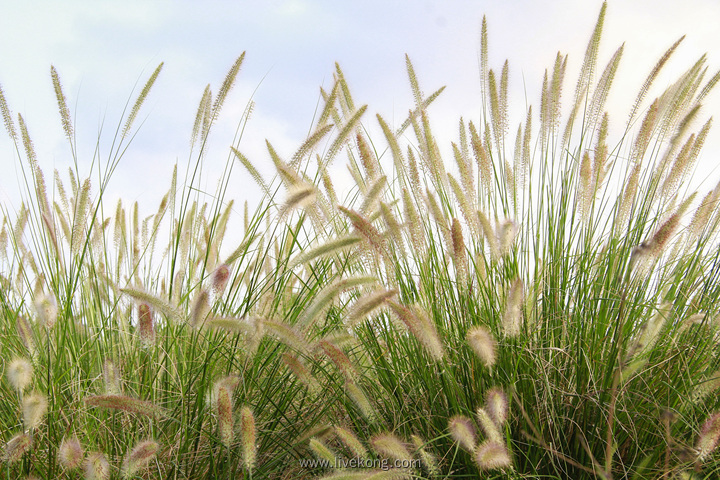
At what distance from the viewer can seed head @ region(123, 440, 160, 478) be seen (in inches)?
58.9

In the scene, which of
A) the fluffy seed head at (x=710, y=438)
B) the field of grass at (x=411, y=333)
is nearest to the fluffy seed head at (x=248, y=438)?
the field of grass at (x=411, y=333)

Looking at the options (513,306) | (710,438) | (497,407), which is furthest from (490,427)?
(710,438)

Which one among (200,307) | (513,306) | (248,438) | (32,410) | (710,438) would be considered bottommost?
(710,438)

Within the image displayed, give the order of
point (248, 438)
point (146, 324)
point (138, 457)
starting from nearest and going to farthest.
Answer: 1. point (248, 438)
2. point (138, 457)
3. point (146, 324)

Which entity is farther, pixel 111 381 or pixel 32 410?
pixel 111 381

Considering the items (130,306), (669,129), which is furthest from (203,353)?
(669,129)

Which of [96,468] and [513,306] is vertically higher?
[513,306]

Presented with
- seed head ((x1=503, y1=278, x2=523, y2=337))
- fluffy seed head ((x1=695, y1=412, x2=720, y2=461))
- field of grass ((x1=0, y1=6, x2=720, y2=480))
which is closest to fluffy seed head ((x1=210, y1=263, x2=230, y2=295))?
field of grass ((x1=0, y1=6, x2=720, y2=480))

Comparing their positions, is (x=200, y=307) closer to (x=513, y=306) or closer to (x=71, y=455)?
(x=71, y=455)

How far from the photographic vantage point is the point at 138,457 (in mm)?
1514

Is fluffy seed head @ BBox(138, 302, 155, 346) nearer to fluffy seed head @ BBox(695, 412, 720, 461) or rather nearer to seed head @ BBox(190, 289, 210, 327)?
seed head @ BBox(190, 289, 210, 327)

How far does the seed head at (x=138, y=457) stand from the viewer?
1495 mm

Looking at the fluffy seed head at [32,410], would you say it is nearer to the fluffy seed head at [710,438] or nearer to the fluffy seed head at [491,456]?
the fluffy seed head at [491,456]

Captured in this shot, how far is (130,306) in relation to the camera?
260 centimetres
